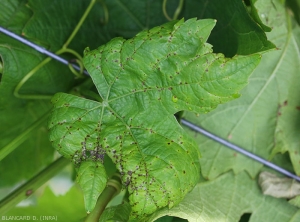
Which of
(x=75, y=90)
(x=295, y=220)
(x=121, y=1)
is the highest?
(x=121, y=1)

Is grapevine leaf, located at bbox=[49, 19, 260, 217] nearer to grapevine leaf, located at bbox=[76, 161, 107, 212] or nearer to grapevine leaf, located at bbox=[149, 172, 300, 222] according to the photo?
grapevine leaf, located at bbox=[76, 161, 107, 212]

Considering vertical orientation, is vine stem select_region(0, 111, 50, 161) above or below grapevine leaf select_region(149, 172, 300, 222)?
above

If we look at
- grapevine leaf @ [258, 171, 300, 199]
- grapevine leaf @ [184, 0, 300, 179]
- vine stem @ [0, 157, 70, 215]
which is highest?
vine stem @ [0, 157, 70, 215]

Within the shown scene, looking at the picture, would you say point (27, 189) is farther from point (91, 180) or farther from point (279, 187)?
point (279, 187)

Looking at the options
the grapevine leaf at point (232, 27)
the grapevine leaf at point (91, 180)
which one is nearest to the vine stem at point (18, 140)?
the grapevine leaf at point (91, 180)

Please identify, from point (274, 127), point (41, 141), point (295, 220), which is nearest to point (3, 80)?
point (41, 141)

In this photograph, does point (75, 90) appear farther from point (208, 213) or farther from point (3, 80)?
point (208, 213)

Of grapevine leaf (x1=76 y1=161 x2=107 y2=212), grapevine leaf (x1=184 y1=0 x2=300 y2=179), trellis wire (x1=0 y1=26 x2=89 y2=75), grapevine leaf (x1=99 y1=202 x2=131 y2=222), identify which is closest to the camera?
grapevine leaf (x1=76 y1=161 x2=107 y2=212)

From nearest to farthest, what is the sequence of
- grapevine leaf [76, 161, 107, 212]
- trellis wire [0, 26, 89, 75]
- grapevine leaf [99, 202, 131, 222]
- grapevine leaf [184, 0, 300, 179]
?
grapevine leaf [76, 161, 107, 212]
grapevine leaf [99, 202, 131, 222]
trellis wire [0, 26, 89, 75]
grapevine leaf [184, 0, 300, 179]

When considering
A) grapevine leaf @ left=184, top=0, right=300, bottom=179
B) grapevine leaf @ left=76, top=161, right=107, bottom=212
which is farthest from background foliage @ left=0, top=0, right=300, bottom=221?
grapevine leaf @ left=76, top=161, right=107, bottom=212
